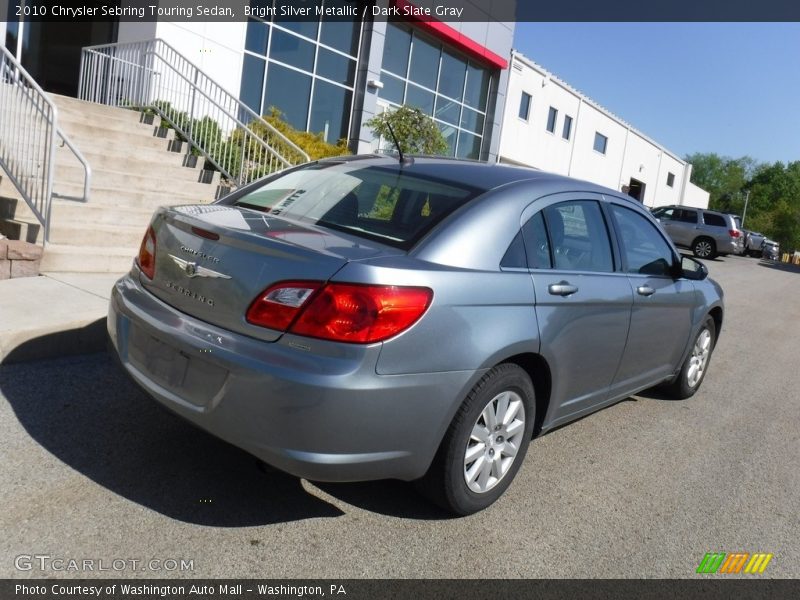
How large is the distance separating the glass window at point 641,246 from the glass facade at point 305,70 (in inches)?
478

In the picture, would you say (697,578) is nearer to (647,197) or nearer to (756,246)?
(756,246)

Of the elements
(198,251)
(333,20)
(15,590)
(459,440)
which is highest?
(333,20)

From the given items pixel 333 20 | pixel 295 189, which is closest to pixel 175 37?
pixel 333 20

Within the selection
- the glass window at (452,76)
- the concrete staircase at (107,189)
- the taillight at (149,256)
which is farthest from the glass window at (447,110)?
the taillight at (149,256)

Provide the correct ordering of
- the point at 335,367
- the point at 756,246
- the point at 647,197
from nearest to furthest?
the point at 335,367, the point at 756,246, the point at 647,197

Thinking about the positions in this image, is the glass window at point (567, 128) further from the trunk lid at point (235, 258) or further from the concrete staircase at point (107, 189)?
the trunk lid at point (235, 258)

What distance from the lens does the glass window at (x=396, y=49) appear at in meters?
19.6

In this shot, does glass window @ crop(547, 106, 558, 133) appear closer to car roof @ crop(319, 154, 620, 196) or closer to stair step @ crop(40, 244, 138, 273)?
stair step @ crop(40, 244, 138, 273)

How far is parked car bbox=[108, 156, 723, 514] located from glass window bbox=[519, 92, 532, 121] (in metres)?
24.8

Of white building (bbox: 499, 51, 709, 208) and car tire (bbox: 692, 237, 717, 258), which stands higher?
white building (bbox: 499, 51, 709, 208)

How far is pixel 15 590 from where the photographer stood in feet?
8.10

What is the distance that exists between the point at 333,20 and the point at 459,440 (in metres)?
16.4

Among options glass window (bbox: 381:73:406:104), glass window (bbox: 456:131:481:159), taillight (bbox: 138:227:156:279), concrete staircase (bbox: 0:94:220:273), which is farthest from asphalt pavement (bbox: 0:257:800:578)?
glass window (bbox: 456:131:481:159)

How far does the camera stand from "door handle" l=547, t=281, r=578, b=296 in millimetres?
3553
